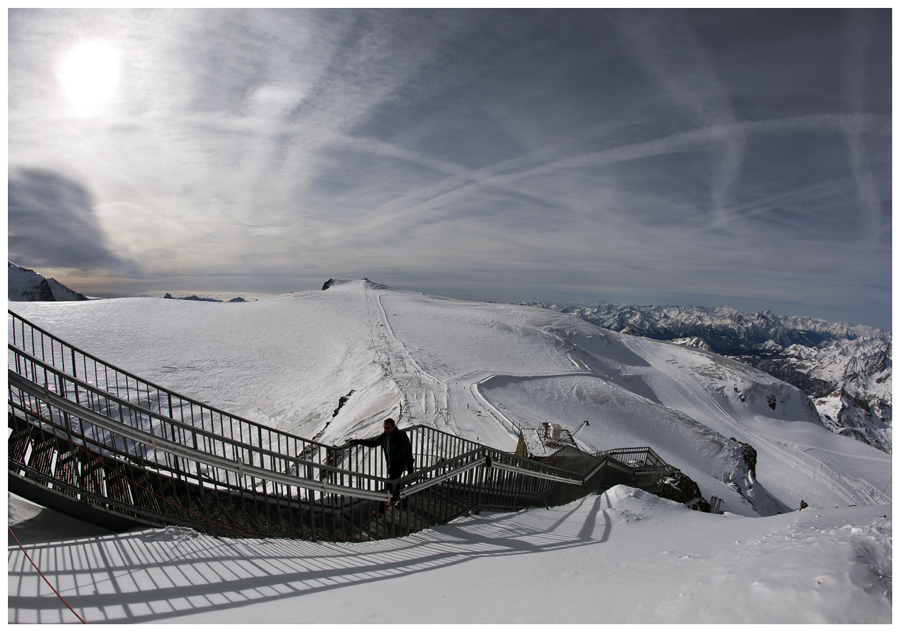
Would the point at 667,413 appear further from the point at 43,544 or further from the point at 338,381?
the point at 43,544

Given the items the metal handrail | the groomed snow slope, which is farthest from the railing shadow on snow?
the groomed snow slope

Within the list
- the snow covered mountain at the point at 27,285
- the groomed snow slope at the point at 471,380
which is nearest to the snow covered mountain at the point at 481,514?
the groomed snow slope at the point at 471,380

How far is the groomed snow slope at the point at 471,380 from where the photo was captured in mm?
17672

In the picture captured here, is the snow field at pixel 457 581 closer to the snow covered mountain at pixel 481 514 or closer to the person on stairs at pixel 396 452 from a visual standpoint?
the snow covered mountain at pixel 481 514

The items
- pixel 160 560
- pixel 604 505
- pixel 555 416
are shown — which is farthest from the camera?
pixel 555 416

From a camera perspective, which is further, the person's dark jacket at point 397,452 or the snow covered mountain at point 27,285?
the snow covered mountain at point 27,285

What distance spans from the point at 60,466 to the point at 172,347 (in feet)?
75.2

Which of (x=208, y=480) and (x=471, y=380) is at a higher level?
(x=208, y=480)

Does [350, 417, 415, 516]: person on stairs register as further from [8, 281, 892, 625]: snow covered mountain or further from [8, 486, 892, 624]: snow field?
[8, 486, 892, 624]: snow field

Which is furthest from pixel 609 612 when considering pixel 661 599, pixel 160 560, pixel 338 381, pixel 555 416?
pixel 338 381

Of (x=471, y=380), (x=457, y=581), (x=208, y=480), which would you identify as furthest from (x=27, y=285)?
(x=457, y=581)

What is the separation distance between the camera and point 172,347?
24281 mm

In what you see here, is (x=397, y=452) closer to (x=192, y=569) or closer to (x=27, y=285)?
(x=192, y=569)

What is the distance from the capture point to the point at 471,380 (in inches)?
851
